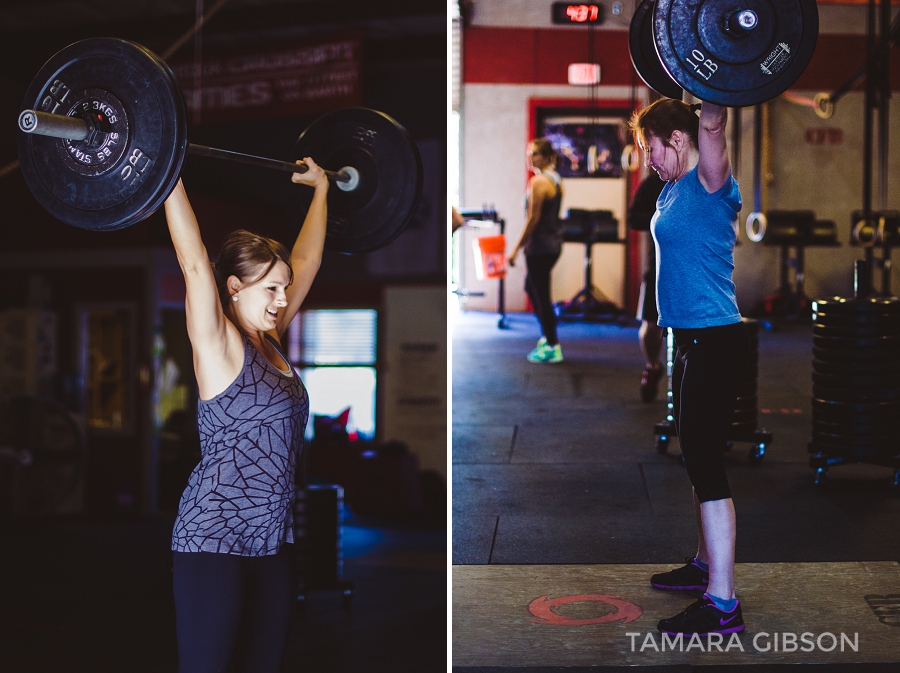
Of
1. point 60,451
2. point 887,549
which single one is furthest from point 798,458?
point 60,451

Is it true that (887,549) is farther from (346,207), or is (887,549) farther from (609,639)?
(346,207)

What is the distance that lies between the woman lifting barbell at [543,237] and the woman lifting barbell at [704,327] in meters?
3.16

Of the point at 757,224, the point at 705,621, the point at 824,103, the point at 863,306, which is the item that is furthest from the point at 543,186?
the point at 824,103

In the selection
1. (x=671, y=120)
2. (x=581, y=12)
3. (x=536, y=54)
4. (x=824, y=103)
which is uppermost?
(x=536, y=54)

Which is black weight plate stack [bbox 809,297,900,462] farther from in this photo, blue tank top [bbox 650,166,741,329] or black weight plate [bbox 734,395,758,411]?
blue tank top [bbox 650,166,741,329]

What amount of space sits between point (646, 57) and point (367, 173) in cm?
83

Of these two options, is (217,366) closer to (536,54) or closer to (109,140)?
(109,140)

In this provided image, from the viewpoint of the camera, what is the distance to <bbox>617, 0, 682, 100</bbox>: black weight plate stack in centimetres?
224

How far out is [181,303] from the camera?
810 centimetres

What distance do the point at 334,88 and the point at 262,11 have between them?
938 mm

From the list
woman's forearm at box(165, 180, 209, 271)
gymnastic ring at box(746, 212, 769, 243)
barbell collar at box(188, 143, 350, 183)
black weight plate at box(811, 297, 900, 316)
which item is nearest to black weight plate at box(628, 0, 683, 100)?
barbell collar at box(188, 143, 350, 183)

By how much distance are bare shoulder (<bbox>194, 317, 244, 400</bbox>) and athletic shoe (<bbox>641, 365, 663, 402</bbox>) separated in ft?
9.50

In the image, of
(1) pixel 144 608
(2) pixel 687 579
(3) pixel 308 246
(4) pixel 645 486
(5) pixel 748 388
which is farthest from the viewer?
(1) pixel 144 608

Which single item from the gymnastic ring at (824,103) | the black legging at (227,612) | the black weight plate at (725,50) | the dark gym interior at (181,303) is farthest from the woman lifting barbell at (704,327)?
the gymnastic ring at (824,103)
